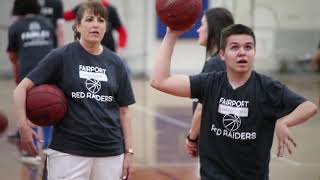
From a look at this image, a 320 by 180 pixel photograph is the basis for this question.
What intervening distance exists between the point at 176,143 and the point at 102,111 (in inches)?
236

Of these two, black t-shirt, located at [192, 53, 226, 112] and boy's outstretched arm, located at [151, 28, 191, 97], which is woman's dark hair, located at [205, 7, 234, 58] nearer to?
black t-shirt, located at [192, 53, 226, 112]

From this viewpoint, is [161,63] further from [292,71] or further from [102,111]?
[292,71]

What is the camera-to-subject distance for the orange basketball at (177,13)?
16.1 ft

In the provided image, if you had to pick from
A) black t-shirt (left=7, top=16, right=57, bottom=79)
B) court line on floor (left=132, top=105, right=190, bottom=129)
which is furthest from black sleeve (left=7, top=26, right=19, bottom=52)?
court line on floor (left=132, top=105, right=190, bottom=129)

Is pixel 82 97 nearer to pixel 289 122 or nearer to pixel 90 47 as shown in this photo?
pixel 90 47

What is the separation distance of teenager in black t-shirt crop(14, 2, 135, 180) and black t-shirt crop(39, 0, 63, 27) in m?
5.17

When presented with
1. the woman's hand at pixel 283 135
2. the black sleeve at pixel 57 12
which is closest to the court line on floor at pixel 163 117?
the black sleeve at pixel 57 12

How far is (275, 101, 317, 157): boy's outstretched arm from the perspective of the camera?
4.50 metres

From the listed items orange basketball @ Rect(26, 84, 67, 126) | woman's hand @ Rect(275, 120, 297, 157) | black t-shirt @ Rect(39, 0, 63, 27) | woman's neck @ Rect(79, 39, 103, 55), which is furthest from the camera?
black t-shirt @ Rect(39, 0, 63, 27)

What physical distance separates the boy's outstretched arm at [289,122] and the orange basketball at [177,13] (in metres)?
0.86

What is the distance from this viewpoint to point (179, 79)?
196 inches

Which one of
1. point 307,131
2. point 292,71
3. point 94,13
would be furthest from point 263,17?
point 94,13

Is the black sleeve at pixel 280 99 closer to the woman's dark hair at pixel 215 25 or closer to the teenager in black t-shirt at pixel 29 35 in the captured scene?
the woman's dark hair at pixel 215 25

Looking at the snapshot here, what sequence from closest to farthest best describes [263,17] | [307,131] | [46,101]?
[46,101] < [307,131] < [263,17]
